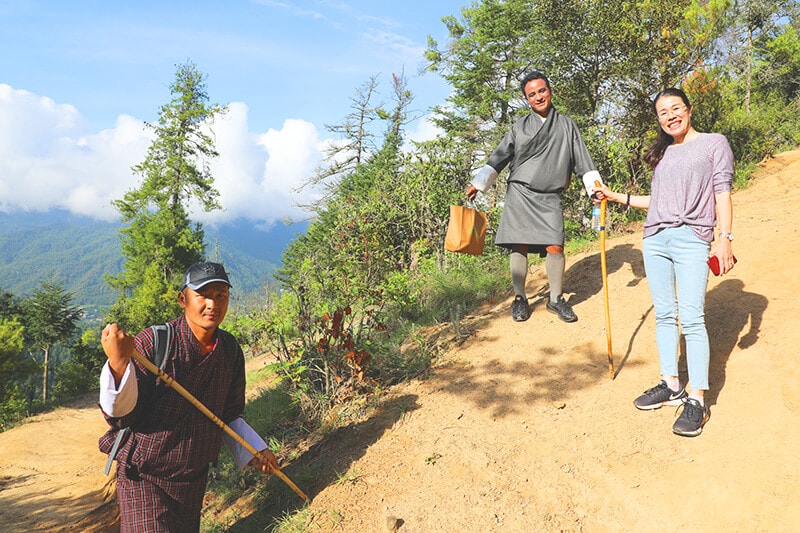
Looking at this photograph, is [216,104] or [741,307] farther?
[216,104]

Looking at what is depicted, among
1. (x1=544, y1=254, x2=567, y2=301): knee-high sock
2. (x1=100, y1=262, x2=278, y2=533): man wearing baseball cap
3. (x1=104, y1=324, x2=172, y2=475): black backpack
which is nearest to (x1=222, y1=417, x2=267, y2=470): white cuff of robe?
(x1=100, y1=262, x2=278, y2=533): man wearing baseball cap

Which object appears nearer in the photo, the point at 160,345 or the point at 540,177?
the point at 160,345

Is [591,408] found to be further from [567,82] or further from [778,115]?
[778,115]

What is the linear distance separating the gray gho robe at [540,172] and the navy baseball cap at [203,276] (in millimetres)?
2589

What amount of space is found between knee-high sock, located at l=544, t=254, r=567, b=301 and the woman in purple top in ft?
4.06

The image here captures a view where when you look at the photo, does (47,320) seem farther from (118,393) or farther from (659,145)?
(659,145)

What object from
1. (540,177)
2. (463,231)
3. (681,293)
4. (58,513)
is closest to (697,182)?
(681,293)

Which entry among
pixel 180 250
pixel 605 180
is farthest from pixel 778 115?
pixel 180 250

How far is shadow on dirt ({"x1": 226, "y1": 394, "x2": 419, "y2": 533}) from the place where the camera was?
3.34 metres

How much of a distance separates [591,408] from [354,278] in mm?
3151

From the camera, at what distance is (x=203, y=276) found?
8.04ft

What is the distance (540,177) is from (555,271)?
823mm

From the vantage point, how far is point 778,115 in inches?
651

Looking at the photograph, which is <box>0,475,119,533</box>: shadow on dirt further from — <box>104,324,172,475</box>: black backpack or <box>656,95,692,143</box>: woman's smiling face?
<box>656,95,692,143</box>: woman's smiling face
